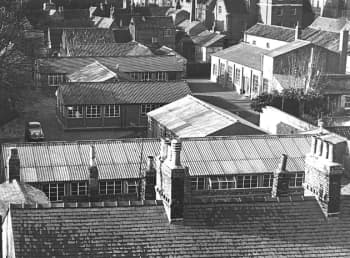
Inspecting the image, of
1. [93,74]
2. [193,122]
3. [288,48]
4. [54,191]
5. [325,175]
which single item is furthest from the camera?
[288,48]

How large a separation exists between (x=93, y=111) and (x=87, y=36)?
114 feet

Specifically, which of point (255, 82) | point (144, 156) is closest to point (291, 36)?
point (255, 82)

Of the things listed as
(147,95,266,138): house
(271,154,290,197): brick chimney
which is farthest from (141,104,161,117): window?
(271,154,290,197): brick chimney

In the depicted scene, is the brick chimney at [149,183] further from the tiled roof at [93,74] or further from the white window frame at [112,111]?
the tiled roof at [93,74]

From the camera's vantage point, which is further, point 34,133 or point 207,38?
point 207,38

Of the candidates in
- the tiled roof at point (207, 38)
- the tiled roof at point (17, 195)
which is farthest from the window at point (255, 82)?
the tiled roof at point (17, 195)

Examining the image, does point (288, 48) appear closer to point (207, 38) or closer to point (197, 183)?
point (207, 38)

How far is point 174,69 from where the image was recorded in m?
75.2

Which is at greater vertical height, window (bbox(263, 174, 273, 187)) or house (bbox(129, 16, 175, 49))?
house (bbox(129, 16, 175, 49))

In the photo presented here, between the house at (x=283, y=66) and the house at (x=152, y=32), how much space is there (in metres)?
21.7

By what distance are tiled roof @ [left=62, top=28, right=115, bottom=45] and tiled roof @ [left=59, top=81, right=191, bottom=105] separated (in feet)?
98.0

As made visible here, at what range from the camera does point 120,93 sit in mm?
60438

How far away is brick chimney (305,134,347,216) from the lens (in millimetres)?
19781

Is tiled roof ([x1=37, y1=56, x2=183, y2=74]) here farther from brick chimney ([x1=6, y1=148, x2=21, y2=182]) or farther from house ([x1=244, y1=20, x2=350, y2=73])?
brick chimney ([x1=6, y1=148, x2=21, y2=182])
